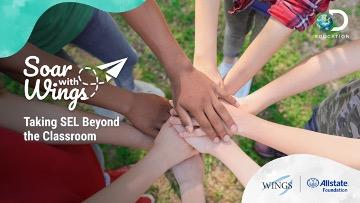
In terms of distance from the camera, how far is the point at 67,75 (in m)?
0.55

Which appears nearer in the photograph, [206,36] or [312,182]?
[312,182]

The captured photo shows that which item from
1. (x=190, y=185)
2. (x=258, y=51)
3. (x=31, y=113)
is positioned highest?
(x=258, y=51)

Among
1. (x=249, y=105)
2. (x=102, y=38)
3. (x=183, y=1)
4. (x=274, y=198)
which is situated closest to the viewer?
(x=274, y=198)

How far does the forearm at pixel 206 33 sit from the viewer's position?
27.7 inches

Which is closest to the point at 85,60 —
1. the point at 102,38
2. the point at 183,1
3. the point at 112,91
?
the point at 102,38

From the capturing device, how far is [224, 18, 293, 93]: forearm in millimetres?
654

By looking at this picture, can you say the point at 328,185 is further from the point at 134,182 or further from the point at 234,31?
the point at 234,31

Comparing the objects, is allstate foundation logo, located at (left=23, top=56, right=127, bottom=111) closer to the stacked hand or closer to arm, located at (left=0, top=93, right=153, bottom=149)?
arm, located at (left=0, top=93, right=153, bottom=149)

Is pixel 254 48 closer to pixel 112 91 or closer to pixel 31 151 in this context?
pixel 112 91

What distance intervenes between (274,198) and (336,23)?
0.91 ft

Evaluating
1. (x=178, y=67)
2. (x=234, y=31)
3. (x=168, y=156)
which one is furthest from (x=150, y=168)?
(x=234, y=31)

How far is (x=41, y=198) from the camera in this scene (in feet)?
1.96
